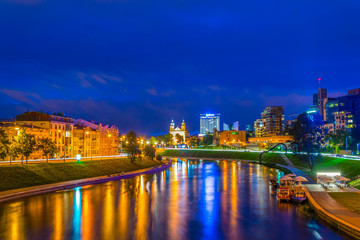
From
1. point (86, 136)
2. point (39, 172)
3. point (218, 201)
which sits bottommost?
point (218, 201)

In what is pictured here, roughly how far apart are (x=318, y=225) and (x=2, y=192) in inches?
1414

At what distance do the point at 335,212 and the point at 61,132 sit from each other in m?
74.4

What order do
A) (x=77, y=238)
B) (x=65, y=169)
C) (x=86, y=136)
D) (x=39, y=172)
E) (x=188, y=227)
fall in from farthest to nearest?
(x=86, y=136) → (x=65, y=169) → (x=39, y=172) → (x=188, y=227) → (x=77, y=238)

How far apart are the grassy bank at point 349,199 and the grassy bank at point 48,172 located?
39.8m

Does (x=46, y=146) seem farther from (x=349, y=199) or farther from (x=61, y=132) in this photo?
(x=349, y=199)

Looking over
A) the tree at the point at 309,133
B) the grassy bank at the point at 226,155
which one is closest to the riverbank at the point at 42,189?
the tree at the point at 309,133

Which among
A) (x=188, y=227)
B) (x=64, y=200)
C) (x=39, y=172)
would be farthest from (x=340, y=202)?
(x=39, y=172)

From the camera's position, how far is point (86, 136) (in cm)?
9644

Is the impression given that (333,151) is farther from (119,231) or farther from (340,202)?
(119,231)

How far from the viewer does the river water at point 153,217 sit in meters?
24.6

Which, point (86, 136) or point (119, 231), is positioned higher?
point (86, 136)

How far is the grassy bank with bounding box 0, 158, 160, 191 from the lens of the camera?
42344 mm

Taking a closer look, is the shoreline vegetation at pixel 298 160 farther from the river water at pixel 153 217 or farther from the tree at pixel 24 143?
the tree at pixel 24 143

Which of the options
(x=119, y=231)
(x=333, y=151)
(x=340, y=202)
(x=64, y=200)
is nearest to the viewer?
(x=119, y=231)
